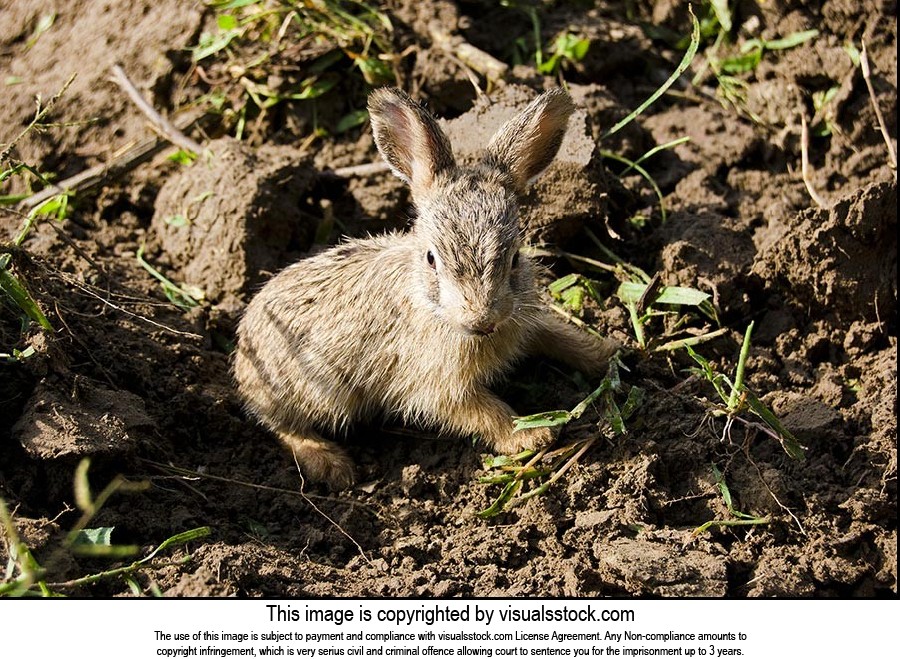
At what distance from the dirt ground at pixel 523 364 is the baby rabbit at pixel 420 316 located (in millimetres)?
236

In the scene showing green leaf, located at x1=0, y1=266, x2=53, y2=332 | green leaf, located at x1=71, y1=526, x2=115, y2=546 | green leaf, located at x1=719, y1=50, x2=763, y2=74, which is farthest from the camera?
green leaf, located at x1=719, y1=50, x2=763, y2=74

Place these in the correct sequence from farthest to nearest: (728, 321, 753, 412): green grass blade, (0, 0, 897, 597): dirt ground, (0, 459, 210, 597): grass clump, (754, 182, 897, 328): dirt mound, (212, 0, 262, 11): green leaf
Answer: (212, 0, 262, 11): green leaf < (754, 182, 897, 328): dirt mound < (728, 321, 753, 412): green grass blade < (0, 0, 897, 597): dirt ground < (0, 459, 210, 597): grass clump

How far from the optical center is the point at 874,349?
6.05 metres

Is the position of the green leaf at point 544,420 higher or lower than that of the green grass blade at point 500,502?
higher

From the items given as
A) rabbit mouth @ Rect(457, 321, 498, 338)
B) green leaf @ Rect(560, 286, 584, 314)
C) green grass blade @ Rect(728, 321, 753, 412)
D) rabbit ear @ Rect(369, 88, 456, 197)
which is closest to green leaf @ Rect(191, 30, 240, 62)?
rabbit ear @ Rect(369, 88, 456, 197)

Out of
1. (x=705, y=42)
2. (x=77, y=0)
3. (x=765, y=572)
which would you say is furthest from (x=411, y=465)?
(x=77, y=0)

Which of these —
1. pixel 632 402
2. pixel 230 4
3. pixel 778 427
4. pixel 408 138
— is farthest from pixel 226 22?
pixel 778 427

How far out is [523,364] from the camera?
6.27m

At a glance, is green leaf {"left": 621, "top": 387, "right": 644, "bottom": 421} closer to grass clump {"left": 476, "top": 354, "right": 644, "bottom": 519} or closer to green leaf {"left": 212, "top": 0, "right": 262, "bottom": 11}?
grass clump {"left": 476, "top": 354, "right": 644, "bottom": 519}

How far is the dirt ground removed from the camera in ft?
16.2

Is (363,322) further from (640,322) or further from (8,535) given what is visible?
(8,535)

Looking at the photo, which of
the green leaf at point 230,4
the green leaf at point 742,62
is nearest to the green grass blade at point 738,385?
the green leaf at point 742,62

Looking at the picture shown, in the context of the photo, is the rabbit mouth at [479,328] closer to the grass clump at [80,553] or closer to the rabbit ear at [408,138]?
the rabbit ear at [408,138]

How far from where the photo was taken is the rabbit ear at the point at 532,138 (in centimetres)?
542
